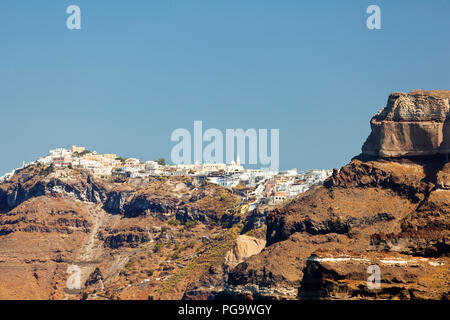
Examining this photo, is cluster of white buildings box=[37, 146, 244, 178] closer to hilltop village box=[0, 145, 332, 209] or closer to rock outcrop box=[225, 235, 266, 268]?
hilltop village box=[0, 145, 332, 209]

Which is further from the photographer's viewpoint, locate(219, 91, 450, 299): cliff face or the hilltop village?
the hilltop village

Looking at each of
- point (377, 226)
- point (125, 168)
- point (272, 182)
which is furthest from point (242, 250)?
point (125, 168)

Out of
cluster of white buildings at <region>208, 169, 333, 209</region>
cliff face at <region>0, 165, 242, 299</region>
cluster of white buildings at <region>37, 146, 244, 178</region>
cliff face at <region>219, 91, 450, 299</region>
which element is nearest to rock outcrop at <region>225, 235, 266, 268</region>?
cliff face at <region>0, 165, 242, 299</region>

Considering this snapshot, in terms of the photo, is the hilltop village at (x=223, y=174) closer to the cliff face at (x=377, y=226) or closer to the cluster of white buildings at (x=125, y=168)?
the cluster of white buildings at (x=125, y=168)

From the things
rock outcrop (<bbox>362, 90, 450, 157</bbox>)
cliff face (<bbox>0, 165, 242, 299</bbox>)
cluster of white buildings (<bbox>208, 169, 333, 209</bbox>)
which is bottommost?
cliff face (<bbox>0, 165, 242, 299</bbox>)

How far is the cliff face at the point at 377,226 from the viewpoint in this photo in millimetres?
87312

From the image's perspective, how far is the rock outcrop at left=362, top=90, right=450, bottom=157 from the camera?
333ft

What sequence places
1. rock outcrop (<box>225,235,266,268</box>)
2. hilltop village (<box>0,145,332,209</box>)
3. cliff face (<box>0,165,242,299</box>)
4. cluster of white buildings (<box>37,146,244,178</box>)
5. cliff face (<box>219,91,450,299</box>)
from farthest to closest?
1. cluster of white buildings (<box>37,146,244,178</box>)
2. hilltop village (<box>0,145,332,209</box>)
3. cliff face (<box>0,165,242,299</box>)
4. rock outcrop (<box>225,235,266,268</box>)
5. cliff face (<box>219,91,450,299</box>)

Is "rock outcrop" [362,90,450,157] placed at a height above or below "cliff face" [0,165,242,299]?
above

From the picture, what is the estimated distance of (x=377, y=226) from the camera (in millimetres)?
97062

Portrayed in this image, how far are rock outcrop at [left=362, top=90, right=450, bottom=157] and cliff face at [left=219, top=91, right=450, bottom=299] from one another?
0.11m
